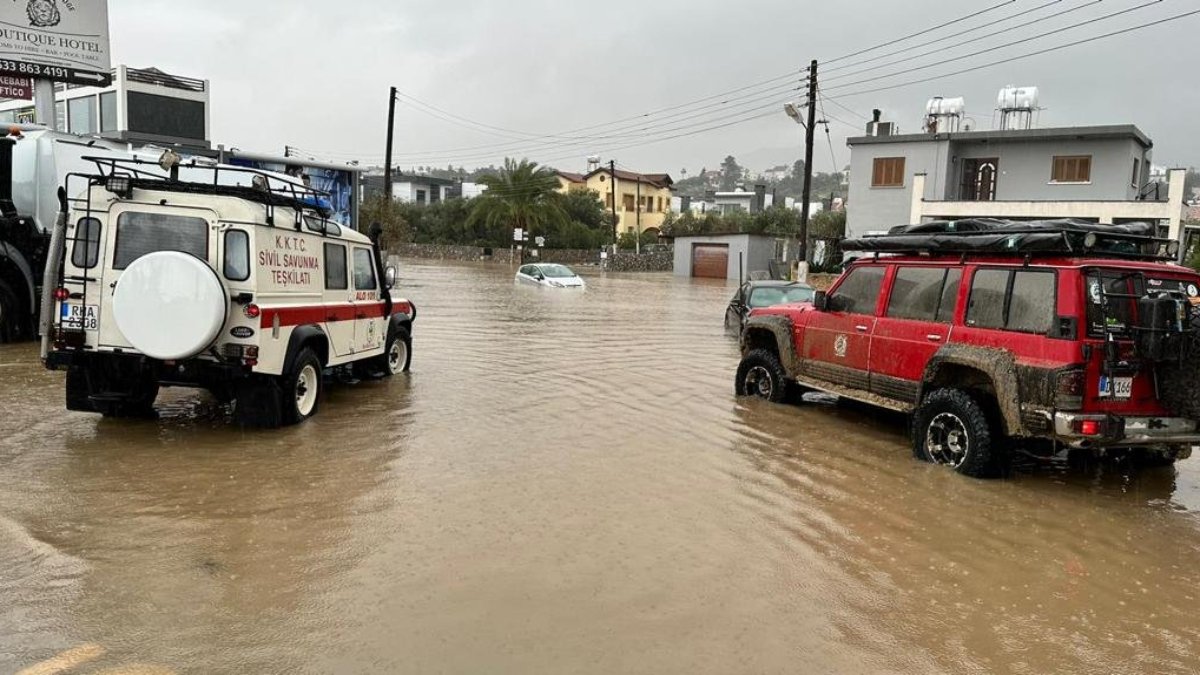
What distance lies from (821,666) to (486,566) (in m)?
1.98

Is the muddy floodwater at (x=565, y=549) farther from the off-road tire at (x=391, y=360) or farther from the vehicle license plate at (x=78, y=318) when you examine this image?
the off-road tire at (x=391, y=360)

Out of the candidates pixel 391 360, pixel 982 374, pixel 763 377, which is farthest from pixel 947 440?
pixel 391 360

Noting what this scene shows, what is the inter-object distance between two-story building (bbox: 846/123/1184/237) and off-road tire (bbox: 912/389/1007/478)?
26.5 metres

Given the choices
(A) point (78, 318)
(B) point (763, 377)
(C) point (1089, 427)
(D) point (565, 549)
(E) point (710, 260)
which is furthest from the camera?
(E) point (710, 260)

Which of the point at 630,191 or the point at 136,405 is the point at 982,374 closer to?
the point at 136,405

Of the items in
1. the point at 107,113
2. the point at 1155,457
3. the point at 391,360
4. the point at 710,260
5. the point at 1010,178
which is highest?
the point at 107,113

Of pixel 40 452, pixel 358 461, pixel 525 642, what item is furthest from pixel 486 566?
pixel 40 452

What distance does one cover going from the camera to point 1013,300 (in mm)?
6930

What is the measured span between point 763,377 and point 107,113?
1221 inches

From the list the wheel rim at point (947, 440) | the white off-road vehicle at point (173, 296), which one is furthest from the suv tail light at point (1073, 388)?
the white off-road vehicle at point (173, 296)

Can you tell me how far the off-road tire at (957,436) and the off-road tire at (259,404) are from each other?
5872 mm

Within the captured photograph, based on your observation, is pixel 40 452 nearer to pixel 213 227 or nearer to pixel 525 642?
pixel 213 227

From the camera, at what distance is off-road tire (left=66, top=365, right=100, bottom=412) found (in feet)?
25.6

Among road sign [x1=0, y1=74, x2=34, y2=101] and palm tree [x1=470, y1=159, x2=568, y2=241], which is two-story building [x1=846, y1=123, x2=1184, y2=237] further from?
palm tree [x1=470, y1=159, x2=568, y2=241]
